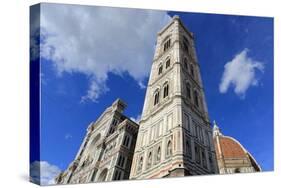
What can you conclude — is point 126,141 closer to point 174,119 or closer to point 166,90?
point 166,90

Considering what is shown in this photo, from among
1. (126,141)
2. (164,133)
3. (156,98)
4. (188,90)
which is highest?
(188,90)

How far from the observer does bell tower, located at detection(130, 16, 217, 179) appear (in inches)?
456

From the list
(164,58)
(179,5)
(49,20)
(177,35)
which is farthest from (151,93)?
(49,20)

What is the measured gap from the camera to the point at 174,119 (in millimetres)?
12922

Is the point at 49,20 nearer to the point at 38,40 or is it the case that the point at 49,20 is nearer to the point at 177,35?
the point at 38,40

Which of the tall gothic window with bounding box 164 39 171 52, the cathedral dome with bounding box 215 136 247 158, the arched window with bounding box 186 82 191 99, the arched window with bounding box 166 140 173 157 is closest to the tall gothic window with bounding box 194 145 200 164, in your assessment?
the arched window with bounding box 166 140 173 157

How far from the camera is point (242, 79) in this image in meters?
12.6

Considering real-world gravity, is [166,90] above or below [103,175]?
above

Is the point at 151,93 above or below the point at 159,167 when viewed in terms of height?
above

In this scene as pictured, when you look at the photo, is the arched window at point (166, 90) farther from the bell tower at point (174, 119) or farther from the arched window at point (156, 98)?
the arched window at point (156, 98)

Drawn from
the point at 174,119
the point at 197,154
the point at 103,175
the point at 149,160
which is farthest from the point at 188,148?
the point at 103,175

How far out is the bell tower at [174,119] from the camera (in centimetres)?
1159

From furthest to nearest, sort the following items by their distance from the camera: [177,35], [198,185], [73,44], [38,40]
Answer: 1. [177,35]
2. [73,44]
3. [198,185]
4. [38,40]

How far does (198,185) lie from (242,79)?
218 inches
